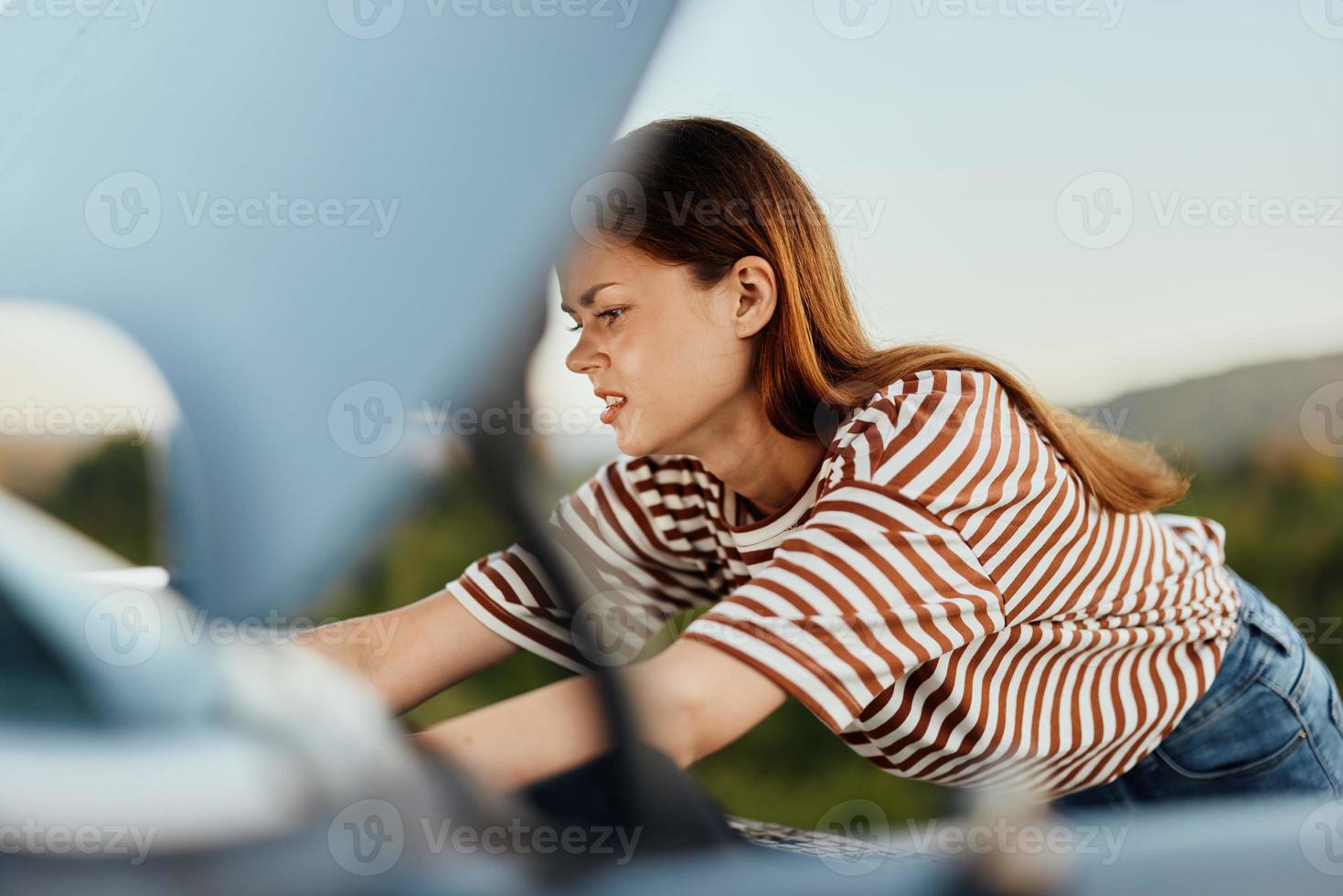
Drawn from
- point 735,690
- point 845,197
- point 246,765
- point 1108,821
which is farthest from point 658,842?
point 845,197

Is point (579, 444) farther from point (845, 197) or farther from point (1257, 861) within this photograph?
point (1257, 861)

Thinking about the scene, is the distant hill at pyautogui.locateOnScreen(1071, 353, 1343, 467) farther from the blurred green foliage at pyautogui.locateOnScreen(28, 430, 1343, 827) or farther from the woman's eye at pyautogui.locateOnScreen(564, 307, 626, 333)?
the woman's eye at pyautogui.locateOnScreen(564, 307, 626, 333)

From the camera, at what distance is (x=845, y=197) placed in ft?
3.67

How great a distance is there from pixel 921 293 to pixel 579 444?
441 mm

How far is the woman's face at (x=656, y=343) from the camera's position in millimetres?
971

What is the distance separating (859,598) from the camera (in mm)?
865

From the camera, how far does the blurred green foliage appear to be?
0.76 metres

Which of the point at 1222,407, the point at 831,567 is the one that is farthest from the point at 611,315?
the point at 1222,407

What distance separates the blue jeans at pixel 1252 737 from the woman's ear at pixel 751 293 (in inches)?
25.5

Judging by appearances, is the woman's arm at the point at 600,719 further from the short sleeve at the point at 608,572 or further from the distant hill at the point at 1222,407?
the distant hill at the point at 1222,407

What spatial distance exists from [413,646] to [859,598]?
423mm

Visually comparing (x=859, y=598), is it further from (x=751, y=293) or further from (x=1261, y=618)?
(x=1261, y=618)

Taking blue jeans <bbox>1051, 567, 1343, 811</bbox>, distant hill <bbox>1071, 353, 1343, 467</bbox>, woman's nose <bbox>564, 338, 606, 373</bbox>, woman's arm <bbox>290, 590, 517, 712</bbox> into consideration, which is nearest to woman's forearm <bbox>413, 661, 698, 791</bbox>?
woman's arm <bbox>290, 590, 517, 712</bbox>

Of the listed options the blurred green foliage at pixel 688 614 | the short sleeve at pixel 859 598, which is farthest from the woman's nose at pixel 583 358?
the short sleeve at pixel 859 598
